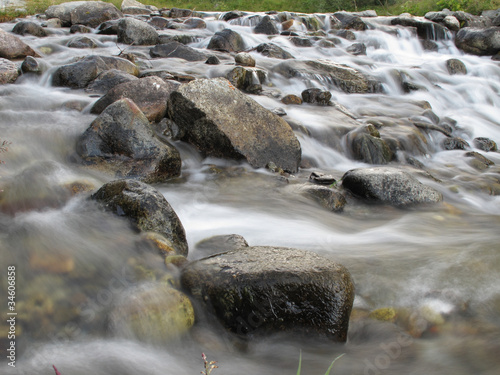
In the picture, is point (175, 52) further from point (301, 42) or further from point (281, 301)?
point (281, 301)

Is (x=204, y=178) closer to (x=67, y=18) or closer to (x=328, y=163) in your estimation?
(x=328, y=163)

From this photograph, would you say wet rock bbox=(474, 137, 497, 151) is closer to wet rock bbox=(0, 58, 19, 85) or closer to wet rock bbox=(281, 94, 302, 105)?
wet rock bbox=(281, 94, 302, 105)

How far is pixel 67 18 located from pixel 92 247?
53.8ft

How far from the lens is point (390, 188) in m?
5.24

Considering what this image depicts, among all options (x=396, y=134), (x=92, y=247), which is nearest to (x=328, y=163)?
(x=396, y=134)

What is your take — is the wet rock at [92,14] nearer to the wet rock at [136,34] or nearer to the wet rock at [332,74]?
the wet rock at [136,34]

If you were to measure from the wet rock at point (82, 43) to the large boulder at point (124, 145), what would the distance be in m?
7.34

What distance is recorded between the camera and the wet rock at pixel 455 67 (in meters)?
13.2

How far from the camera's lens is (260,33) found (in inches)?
671

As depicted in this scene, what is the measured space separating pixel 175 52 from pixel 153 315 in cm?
934

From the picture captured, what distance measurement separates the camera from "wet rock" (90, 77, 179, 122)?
19.4ft

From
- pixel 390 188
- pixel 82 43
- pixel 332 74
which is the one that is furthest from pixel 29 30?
pixel 390 188

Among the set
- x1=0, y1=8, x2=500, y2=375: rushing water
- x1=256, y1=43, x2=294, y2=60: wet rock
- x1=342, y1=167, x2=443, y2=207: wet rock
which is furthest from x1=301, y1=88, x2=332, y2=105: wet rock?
x1=256, y1=43, x2=294, y2=60: wet rock

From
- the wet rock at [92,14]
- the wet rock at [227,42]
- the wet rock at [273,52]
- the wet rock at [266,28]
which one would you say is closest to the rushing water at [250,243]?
the wet rock at [273,52]
